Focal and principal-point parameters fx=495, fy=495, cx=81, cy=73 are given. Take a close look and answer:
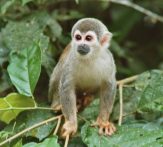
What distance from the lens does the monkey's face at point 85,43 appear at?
3.78 metres

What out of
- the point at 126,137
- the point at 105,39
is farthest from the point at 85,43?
the point at 126,137

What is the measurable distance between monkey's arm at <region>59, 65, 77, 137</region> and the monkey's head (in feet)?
0.65

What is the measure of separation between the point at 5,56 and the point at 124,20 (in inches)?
88.2

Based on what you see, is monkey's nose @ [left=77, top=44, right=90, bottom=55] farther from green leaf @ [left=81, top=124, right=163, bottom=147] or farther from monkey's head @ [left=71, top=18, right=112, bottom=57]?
green leaf @ [left=81, top=124, right=163, bottom=147]

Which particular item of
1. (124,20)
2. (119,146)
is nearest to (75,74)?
(119,146)

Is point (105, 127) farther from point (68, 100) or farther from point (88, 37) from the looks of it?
point (88, 37)

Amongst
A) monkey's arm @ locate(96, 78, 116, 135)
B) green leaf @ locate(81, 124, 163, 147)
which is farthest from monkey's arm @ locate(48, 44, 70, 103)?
green leaf @ locate(81, 124, 163, 147)

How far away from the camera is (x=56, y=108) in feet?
12.6

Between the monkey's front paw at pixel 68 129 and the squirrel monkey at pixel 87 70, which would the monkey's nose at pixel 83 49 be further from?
the monkey's front paw at pixel 68 129

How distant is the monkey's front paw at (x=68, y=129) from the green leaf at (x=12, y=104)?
30cm

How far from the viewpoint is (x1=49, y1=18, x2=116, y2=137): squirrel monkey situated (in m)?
3.76

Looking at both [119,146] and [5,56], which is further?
[5,56]

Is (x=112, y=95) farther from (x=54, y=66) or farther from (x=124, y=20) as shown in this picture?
(x=124, y=20)

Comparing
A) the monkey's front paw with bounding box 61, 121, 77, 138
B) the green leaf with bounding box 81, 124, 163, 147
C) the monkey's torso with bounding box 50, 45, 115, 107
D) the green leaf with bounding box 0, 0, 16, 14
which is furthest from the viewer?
the green leaf with bounding box 0, 0, 16, 14
